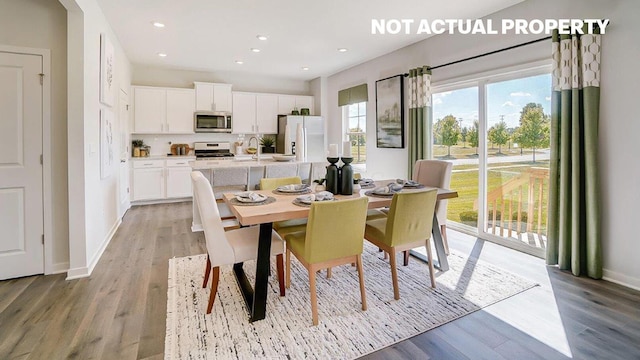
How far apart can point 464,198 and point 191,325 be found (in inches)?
137

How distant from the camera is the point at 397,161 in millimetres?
5090

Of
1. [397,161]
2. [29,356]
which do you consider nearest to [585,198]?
[397,161]

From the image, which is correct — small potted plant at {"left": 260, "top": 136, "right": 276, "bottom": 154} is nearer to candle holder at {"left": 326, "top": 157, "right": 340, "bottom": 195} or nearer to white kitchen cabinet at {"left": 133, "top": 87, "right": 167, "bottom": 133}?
white kitchen cabinet at {"left": 133, "top": 87, "right": 167, "bottom": 133}

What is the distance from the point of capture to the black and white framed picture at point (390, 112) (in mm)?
4902

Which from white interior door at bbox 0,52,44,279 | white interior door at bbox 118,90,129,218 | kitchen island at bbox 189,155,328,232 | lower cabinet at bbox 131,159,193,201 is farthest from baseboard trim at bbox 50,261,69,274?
lower cabinet at bbox 131,159,193,201

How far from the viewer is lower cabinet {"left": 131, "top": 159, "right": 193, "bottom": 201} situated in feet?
19.1

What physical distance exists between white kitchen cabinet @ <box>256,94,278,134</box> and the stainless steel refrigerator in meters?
0.14

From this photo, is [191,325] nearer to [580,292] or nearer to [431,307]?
[431,307]

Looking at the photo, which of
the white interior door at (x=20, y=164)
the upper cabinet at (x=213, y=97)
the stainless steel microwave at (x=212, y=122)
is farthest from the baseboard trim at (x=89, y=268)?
the upper cabinet at (x=213, y=97)

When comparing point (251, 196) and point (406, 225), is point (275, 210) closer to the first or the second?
point (251, 196)

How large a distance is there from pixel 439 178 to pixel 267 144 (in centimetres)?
462

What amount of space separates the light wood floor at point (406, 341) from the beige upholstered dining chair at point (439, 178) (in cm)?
63

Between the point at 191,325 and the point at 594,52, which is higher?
the point at 594,52

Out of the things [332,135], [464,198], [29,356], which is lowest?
[29,356]
